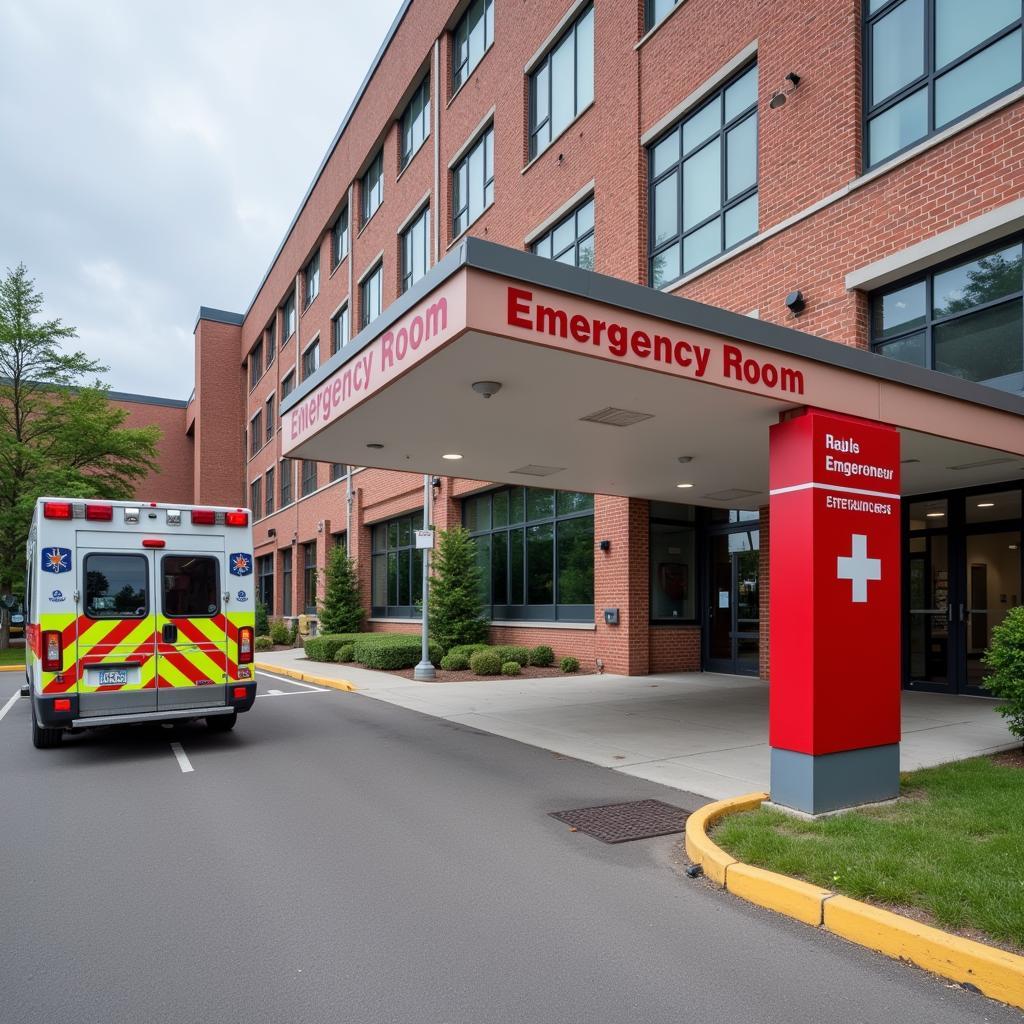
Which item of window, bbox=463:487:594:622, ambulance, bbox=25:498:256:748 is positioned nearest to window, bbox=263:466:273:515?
window, bbox=463:487:594:622

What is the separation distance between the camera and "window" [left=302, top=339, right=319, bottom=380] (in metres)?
35.8

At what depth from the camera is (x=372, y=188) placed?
30234 mm

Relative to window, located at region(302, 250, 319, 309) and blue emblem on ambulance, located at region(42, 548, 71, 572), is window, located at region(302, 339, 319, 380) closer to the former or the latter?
window, located at region(302, 250, 319, 309)

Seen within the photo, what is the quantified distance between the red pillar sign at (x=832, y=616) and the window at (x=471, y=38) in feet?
60.7

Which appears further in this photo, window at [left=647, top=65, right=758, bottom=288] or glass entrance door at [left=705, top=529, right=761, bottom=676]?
glass entrance door at [left=705, top=529, right=761, bottom=676]

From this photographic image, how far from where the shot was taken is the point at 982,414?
Result: 28.3 ft

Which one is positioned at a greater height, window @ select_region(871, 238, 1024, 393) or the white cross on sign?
window @ select_region(871, 238, 1024, 393)

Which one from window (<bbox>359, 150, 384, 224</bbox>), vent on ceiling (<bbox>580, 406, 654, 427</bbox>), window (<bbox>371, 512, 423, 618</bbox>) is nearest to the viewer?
vent on ceiling (<bbox>580, 406, 654, 427</bbox>)

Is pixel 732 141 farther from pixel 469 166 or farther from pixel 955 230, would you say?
pixel 469 166

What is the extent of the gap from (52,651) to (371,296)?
2260 centimetres

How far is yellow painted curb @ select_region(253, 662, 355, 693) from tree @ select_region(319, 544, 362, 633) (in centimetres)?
508

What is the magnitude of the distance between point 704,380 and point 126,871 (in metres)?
5.30

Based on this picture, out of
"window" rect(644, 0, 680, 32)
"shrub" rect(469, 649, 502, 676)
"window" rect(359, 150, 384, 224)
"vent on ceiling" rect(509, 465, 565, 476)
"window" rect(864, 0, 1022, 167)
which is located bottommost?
"shrub" rect(469, 649, 502, 676)

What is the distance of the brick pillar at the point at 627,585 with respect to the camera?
16.3 m
